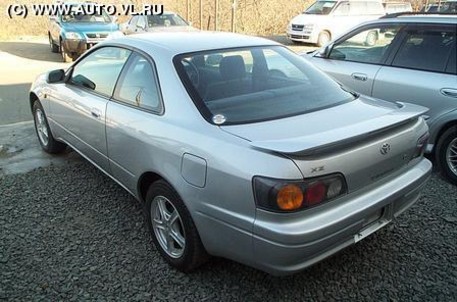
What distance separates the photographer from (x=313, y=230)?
224cm

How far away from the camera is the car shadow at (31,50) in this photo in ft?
47.9

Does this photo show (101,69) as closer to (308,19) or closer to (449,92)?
(449,92)

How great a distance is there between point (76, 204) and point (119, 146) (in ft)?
3.13

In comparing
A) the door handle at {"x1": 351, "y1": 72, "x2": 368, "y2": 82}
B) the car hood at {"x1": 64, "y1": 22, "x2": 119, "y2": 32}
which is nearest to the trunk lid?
the door handle at {"x1": 351, "y1": 72, "x2": 368, "y2": 82}

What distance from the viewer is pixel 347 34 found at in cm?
553

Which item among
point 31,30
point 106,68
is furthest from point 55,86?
point 31,30

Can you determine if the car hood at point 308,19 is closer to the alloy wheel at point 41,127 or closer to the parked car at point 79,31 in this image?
the parked car at point 79,31

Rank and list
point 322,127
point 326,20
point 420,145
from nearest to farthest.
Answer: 1. point 322,127
2. point 420,145
3. point 326,20

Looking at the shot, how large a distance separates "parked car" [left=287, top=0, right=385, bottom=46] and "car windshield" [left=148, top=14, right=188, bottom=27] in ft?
16.1

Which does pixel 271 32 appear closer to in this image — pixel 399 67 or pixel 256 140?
pixel 399 67

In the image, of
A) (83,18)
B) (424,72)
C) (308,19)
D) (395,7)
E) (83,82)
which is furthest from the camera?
(395,7)

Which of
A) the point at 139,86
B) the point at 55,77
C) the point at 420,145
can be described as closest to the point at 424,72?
the point at 420,145

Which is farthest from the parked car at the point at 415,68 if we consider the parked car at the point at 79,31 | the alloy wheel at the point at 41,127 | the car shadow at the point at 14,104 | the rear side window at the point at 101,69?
the parked car at the point at 79,31

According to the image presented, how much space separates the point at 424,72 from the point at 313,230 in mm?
3136
